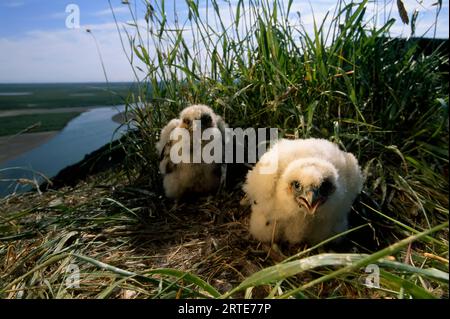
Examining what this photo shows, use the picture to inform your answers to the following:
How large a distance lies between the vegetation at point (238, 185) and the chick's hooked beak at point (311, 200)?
0.21 meters

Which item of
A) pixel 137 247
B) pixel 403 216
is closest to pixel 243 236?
pixel 137 247

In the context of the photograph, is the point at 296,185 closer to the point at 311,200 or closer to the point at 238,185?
the point at 311,200

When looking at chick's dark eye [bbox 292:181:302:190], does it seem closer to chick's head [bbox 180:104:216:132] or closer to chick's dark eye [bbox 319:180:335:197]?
chick's dark eye [bbox 319:180:335:197]

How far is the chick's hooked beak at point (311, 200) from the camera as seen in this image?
177cm

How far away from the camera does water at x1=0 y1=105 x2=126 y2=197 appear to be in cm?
316

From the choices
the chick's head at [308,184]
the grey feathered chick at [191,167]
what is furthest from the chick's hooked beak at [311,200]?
the grey feathered chick at [191,167]

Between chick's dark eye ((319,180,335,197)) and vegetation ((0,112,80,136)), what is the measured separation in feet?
7.78

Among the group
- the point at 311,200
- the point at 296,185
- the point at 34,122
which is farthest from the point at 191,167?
the point at 34,122

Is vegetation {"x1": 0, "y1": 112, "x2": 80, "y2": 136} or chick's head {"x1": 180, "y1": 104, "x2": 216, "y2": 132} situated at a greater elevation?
chick's head {"x1": 180, "y1": 104, "x2": 216, "y2": 132}

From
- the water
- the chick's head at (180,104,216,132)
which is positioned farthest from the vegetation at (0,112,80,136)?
the chick's head at (180,104,216,132)

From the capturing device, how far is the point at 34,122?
3656 millimetres

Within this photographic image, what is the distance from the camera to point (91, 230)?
7.53ft

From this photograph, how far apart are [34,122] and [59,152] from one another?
371 millimetres
